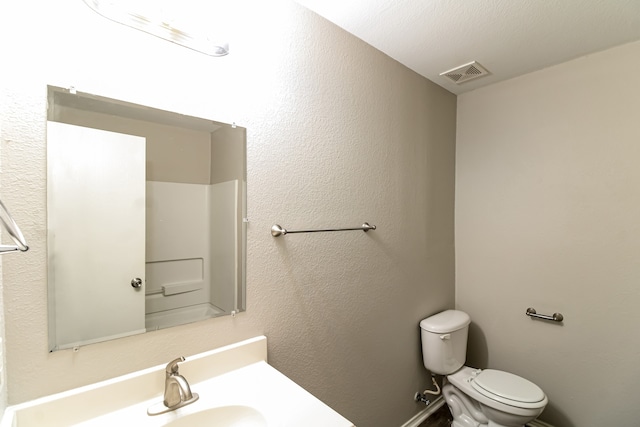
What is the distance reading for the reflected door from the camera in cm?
76

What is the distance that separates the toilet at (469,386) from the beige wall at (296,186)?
0.12 m

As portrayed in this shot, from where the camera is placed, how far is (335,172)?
1395 millimetres

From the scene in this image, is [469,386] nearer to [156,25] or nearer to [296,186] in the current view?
[296,186]

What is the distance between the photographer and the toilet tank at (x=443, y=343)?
5.81 ft

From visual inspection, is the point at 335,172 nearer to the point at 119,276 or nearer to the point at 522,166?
the point at 119,276

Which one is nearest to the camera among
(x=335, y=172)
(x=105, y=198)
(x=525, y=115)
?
(x=105, y=198)

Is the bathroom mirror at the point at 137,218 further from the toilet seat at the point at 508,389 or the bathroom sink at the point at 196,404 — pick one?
the toilet seat at the point at 508,389

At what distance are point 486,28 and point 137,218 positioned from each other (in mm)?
1776

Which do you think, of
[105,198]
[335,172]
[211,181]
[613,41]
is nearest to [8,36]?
[105,198]

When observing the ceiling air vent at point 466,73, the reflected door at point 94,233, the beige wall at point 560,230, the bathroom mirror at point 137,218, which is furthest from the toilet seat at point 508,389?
the ceiling air vent at point 466,73

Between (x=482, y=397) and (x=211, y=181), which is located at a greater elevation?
(x=211, y=181)

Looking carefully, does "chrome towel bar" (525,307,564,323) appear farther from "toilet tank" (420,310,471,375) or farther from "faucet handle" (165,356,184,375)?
"faucet handle" (165,356,184,375)

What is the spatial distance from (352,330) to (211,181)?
1.02 m

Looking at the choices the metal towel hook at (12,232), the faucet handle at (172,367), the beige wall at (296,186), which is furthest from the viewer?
the faucet handle at (172,367)
